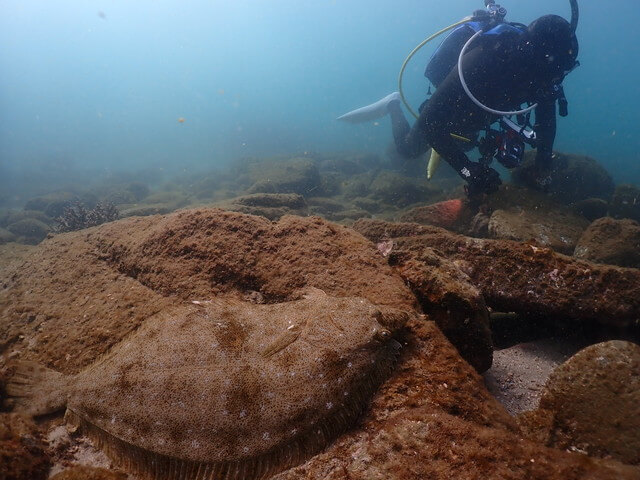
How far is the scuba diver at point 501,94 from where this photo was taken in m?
6.82

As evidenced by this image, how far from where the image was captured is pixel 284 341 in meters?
2.20

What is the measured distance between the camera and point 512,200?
7.32m

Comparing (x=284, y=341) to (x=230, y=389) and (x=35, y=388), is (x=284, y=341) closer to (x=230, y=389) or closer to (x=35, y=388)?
(x=230, y=389)

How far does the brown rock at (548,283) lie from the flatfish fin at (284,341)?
166 centimetres

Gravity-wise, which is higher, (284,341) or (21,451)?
(284,341)

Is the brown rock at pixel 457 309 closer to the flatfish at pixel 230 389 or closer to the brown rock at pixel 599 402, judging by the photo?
the brown rock at pixel 599 402

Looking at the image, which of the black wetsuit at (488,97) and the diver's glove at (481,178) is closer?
the black wetsuit at (488,97)

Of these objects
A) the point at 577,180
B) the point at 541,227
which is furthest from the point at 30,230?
the point at 577,180

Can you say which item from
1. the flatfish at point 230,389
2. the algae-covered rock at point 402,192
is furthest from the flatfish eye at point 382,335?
the algae-covered rock at point 402,192

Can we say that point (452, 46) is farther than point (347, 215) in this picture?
No

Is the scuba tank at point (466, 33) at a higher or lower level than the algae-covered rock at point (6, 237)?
higher

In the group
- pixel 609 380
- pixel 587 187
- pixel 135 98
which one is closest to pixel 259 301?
pixel 609 380

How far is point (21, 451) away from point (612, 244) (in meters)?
7.99

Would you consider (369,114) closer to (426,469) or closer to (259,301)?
(259,301)
